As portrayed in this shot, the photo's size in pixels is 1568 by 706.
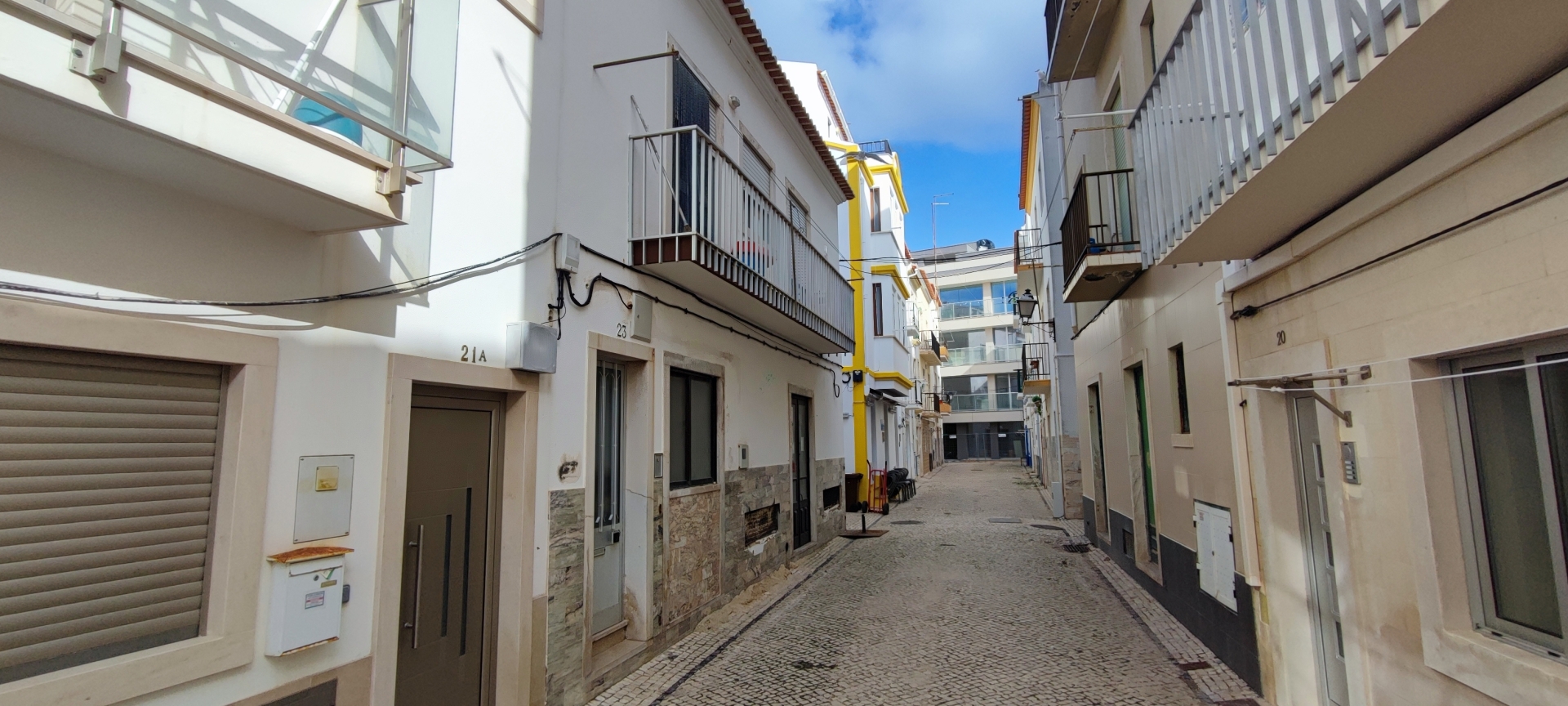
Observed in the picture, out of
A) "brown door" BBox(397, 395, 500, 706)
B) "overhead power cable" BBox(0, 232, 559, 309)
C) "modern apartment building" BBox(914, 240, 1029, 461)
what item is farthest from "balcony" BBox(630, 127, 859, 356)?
"modern apartment building" BBox(914, 240, 1029, 461)

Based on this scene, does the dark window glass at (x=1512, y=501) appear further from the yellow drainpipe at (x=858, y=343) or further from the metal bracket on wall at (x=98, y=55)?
the yellow drainpipe at (x=858, y=343)

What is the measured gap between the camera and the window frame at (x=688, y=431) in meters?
6.88

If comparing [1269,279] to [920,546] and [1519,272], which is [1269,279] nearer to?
[1519,272]

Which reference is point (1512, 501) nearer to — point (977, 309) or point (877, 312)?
point (877, 312)

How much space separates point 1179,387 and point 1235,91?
3.93 meters

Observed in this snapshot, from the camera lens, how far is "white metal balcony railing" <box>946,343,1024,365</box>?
4399 cm

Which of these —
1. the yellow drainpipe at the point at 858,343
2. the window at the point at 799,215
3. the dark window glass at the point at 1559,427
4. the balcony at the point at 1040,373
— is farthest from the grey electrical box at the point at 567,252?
the balcony at the point at 1040,373

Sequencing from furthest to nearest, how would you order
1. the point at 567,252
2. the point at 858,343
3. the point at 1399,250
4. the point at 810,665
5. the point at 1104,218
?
the point at 858,343 < the point at 1104,218 < the point at 810,665 < the point at 567,252 < the point at 1399,250

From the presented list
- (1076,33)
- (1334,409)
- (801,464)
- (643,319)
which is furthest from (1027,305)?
(1334,409)

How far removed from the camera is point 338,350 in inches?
137

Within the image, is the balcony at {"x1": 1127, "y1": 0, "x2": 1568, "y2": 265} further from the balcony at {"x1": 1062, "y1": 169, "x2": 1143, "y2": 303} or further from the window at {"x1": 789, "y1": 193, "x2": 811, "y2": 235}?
the window at {"x1": 789, "y1": 193, "x2": 811, "y2": 235}

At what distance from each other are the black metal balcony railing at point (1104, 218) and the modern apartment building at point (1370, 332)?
1.04 m

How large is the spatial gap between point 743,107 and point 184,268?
7120mm

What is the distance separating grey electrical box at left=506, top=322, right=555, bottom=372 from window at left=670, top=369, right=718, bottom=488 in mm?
2176
